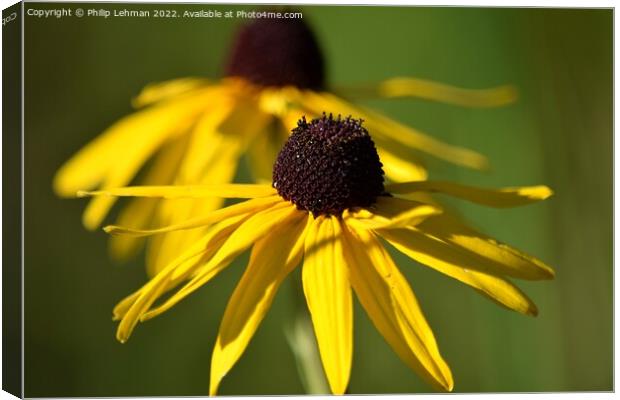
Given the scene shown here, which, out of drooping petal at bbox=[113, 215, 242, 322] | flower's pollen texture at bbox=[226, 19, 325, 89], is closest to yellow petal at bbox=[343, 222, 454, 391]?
drooping petal at bbox=[113, 215, 242, 322]

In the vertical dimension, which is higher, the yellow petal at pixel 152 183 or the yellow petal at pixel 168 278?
the yellow petal at pixel 152 183

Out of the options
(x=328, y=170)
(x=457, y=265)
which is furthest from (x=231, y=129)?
(x=457, y=265)

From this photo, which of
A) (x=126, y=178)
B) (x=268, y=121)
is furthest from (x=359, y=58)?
(x=126, y=178)

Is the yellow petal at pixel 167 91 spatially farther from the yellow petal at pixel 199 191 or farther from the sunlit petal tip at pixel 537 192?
the sunlit petal tip at pixel 537 192

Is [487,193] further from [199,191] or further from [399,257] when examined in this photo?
[399,257]

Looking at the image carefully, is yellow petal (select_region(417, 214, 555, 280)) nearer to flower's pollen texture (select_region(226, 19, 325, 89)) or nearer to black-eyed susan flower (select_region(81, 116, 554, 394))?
black-eyed susan flower (select_region(81, 116, 554, 394))

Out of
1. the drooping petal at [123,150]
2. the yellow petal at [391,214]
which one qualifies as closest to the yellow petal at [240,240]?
the yellow petal at [391,214]

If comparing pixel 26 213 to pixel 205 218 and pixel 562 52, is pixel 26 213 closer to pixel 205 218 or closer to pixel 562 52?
pixel 205 218
